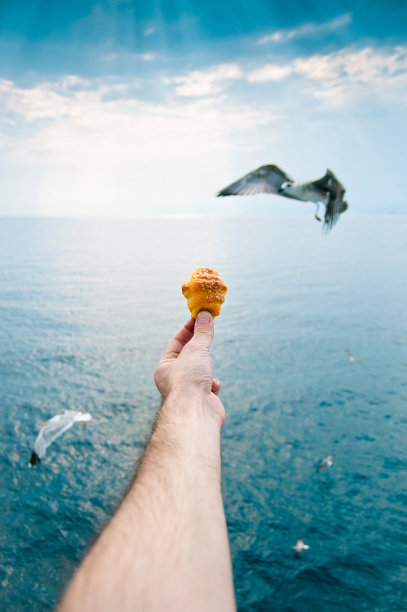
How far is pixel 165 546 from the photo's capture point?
1559 millimetres

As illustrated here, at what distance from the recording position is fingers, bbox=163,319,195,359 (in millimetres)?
4077

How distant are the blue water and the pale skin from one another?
340 mm

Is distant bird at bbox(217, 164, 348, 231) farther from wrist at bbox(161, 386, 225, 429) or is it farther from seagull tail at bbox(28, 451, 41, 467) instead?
seagull tail at bbox(28, 451, 41, 467)

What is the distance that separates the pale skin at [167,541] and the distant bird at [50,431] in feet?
43.3

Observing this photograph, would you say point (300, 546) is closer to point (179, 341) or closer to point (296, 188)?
point (179, 341)

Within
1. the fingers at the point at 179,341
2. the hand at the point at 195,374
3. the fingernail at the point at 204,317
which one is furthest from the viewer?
the fingers at the point at 179,341

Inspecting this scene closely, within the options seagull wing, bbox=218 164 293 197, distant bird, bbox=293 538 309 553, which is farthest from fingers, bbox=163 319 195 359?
distant bird, bbox=293 538 309 553

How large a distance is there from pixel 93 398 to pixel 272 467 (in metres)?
9.45

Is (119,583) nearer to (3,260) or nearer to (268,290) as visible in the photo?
(268,290)

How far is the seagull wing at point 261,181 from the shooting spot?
1258 centimetres

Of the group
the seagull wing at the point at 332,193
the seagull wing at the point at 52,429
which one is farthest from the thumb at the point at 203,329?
the seagull wing at the point at 52,429

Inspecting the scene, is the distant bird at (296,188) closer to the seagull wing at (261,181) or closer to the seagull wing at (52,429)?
the seagull wing at (261,181)

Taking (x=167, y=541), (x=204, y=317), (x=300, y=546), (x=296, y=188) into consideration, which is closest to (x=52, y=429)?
(x=300, y=546)

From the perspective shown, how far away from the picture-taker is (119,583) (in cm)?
138
